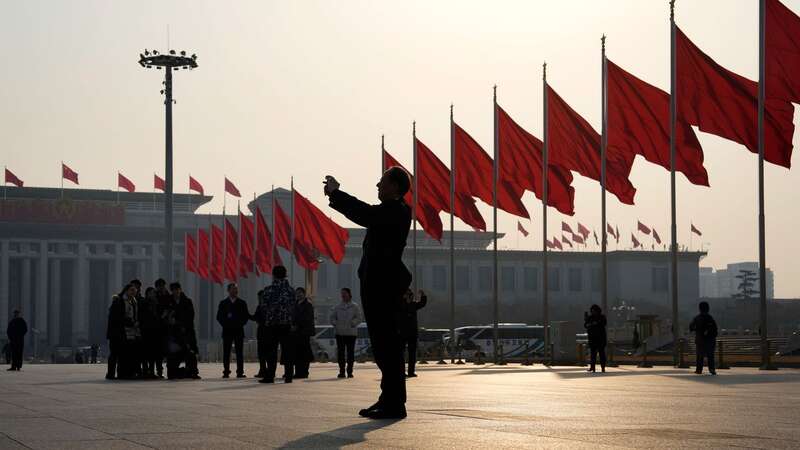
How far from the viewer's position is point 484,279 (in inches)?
4919

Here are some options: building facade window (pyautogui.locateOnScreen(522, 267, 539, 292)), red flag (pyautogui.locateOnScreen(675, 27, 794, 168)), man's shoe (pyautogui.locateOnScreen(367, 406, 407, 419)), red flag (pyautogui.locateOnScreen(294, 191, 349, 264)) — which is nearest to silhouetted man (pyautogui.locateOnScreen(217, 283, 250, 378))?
red flag (pyautogui.locateOnScreen(675, 27, 794, 168))

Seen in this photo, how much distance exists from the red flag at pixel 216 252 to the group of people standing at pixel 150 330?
150 feet

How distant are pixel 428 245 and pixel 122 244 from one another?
26729 mm

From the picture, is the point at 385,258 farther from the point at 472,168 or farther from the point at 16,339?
the point at 472,168

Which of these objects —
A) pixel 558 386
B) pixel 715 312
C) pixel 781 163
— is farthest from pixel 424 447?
pixel 715 312

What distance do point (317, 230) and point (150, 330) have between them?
100 ft

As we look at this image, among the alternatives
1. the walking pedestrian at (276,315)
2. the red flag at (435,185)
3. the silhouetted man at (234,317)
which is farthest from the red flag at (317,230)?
the walking pedestrian at (276,315)

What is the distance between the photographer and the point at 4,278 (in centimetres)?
11419

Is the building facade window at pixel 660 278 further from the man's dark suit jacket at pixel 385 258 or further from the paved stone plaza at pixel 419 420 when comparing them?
the man's dark suit jacket at pixel 385 258

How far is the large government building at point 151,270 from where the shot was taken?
113625 millimetres

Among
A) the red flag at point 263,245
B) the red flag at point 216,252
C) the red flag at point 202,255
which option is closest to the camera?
the red flag at point 263,245

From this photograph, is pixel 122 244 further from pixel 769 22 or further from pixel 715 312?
pixel 769 22

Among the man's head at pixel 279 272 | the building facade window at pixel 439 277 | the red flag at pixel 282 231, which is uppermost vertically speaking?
the red flag at pixel 282 231

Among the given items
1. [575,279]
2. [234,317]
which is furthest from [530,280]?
[234,317]
